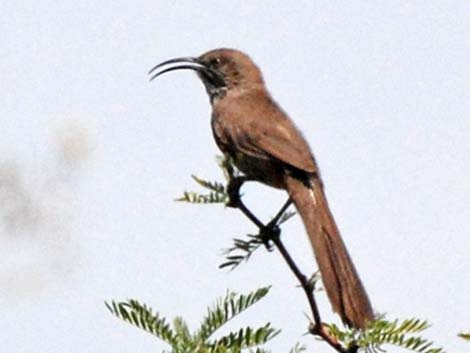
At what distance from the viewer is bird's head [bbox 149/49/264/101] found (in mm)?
7906

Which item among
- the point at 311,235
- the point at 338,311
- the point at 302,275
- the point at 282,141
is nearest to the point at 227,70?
the point at 282,141

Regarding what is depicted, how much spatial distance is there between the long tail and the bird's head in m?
2.03

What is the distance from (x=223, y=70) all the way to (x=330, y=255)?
3.23 meters

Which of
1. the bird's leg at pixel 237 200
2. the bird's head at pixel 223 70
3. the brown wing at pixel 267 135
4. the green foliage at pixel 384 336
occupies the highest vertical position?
the bird's head at pixel 223 70

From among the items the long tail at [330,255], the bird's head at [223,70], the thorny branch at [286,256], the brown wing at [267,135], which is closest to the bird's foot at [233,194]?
the thorny branch at [286,256]

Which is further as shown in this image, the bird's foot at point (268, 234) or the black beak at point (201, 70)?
the black beak at point (201, 70)

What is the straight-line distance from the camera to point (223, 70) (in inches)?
315

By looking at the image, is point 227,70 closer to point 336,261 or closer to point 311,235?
point 311,235

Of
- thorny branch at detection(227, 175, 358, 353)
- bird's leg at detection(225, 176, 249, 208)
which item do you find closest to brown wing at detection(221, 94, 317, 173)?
thorny branch at detection(227, 175, 358, 353)

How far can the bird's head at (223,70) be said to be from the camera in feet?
25.9

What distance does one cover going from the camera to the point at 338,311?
401 centimetres

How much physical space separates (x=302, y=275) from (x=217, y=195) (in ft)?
1.85

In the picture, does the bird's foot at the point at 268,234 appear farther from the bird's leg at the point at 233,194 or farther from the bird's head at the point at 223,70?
the bird's head at the point at 223,70

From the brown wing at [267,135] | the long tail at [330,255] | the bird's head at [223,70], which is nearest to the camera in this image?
the long tail at [330,255]
